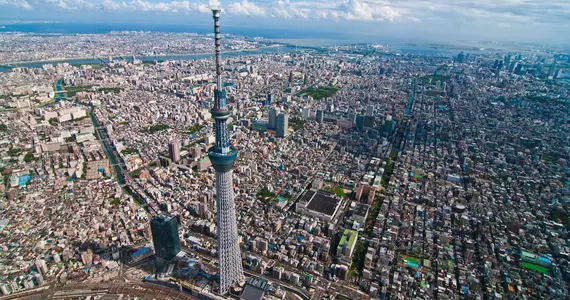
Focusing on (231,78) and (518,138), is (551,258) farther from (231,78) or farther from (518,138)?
(231,78)

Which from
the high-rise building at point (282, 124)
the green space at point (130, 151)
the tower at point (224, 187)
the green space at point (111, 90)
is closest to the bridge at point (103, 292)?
the tower at point (224, 187)

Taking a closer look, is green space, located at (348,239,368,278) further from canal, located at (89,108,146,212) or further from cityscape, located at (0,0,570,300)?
canal, located at (89,108,146,212)

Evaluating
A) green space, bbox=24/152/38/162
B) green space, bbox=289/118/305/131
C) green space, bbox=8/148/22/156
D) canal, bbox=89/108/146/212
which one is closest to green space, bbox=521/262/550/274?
canal, bbox=89/108/146/212

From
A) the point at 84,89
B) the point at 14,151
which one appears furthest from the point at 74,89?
the point at 14,151

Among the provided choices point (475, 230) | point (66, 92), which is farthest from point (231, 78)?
point (475, 230)

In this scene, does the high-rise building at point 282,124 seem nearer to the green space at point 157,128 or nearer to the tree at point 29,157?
the green space at point 157,128

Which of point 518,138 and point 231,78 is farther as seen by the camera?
point 231,78
